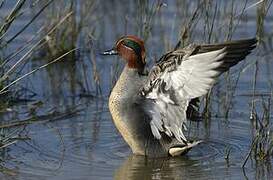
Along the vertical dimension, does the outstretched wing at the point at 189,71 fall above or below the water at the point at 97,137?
above

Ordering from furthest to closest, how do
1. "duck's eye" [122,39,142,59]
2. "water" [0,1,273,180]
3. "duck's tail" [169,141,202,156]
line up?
"duck's eye" [122,39,142,59] < "duck's tail" [169,141,202,156] < "water" [0,1,273,180]

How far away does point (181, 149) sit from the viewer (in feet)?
23.2

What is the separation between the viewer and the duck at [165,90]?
6.47 meters

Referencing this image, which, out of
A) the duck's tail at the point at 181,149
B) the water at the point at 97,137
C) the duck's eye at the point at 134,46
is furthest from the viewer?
the duck's eye at the point at 134,46

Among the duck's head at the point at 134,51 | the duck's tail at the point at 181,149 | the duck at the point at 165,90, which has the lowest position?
the duck's tail at the point at 181,149

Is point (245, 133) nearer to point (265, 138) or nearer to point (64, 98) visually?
point (265, 138)

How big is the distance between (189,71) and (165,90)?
305mm

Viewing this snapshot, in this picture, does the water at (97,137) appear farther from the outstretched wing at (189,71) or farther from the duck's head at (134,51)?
the duck's head at (134,51)

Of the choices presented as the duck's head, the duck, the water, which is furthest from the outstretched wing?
the water

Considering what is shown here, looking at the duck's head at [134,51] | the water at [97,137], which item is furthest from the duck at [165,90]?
the water at [97,137]

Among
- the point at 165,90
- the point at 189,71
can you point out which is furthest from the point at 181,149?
the point at 189,71

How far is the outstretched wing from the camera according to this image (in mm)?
6461

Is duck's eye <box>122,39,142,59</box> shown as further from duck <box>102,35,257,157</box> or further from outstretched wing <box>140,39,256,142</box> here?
outstretched wing <box>140,39,256,142</box>

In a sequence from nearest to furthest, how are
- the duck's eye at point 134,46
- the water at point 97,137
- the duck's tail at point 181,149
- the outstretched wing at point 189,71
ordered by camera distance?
the outstretched wing at point 189,71, the water at point 97,137, the duck's tail at point 181,149, the duck's eye at point 134,46
